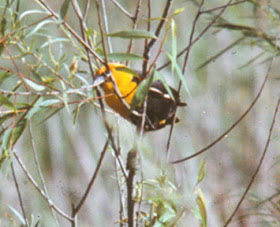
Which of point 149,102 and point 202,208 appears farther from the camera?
point 149,102

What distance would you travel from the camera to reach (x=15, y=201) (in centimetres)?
163

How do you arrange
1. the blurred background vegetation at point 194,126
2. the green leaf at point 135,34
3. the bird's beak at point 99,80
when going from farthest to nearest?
the blurred background vegetation at point 194,126
the bird's beak at point 99,80
the green leaf at point 135,34

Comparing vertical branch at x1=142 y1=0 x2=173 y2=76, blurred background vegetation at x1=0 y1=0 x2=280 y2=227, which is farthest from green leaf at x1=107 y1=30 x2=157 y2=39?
blurred background vegetation at x1=0 y1=0 x2=280 y2=227

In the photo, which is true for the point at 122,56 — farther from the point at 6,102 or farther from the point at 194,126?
the point at 194,126

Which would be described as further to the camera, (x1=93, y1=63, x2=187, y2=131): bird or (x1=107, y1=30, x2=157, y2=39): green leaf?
(x1=93, y1=63, x2=187, y2=131): bird

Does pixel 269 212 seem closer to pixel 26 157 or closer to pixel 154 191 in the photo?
pixel 154 191

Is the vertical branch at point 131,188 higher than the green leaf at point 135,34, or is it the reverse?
the green leaf at point 135,34

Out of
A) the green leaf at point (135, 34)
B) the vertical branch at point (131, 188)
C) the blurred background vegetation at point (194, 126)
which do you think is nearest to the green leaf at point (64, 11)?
the green leaf at point (135, 34)

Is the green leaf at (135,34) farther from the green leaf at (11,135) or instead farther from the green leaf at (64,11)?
the green leaf at (11,135)

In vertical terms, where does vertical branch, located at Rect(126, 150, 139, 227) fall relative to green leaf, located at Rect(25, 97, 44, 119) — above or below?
below

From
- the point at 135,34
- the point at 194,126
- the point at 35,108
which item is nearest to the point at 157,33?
the point at 135,34

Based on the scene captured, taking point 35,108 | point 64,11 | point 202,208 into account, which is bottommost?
point 202,208

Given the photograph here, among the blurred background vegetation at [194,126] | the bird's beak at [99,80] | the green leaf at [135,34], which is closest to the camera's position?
the green leaf at [135,34]

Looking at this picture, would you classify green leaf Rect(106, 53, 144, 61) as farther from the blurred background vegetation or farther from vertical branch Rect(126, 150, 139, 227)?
the blurred background vegetation
